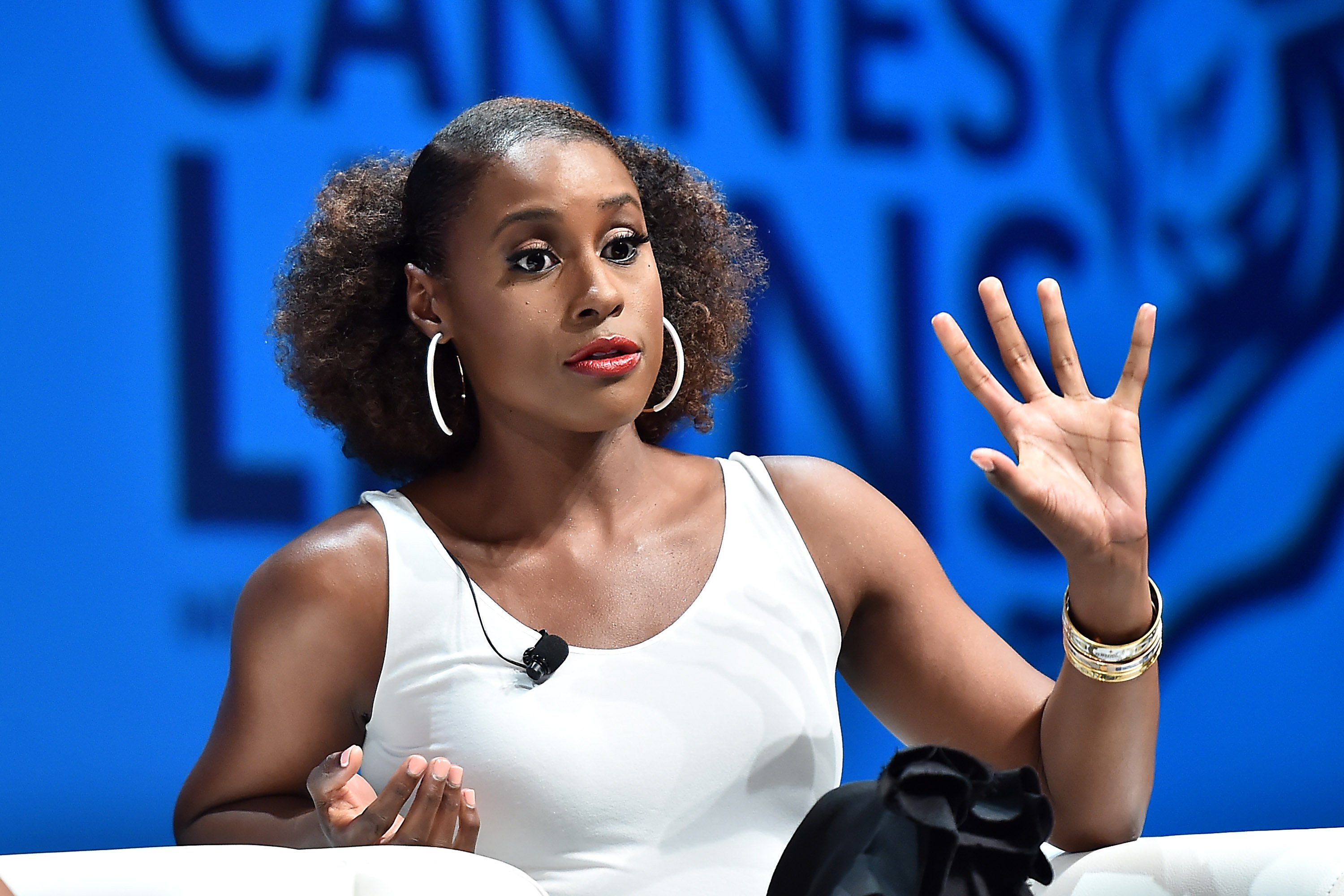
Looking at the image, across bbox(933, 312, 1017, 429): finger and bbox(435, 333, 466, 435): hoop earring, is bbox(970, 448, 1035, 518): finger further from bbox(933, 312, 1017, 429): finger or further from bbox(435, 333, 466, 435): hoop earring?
bbox(435, 333, 466, 435): hoop earring

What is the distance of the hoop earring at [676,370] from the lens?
186 centimetres

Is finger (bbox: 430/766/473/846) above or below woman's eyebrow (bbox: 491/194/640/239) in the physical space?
below

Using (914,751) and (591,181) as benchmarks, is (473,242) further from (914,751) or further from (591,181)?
(914,751)

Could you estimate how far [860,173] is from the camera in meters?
2.44

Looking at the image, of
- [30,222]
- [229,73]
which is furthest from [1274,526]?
[30,222]

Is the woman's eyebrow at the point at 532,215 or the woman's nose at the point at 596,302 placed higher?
the woman's eyebrow at the point at 532,215

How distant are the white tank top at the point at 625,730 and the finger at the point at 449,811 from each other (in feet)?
0.55

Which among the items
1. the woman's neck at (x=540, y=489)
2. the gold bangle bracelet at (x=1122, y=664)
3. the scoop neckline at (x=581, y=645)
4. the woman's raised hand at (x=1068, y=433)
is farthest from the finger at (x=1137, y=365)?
the woman's neck at (x=540, y=489)

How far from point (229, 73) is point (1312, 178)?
1869 millimetres

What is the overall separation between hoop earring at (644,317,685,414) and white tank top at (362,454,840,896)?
0.25 m

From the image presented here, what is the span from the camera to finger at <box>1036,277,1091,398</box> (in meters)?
1.59

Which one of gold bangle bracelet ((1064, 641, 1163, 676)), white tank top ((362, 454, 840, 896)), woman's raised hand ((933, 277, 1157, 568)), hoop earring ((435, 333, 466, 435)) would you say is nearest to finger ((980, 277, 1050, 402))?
woman's raised hand ((933, 277, 1157, 568))

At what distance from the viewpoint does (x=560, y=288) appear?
1734 mm

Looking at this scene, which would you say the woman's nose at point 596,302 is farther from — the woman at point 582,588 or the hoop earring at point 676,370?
the hoop earring at point 676,370
